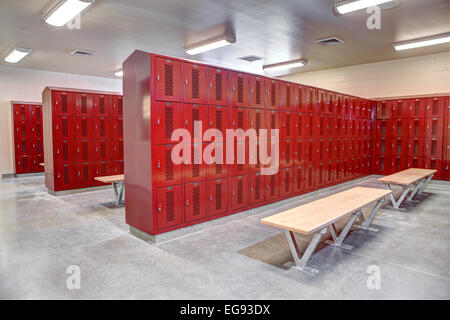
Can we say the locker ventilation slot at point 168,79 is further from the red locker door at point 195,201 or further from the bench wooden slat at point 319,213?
the bench wooden slat at point 319,213

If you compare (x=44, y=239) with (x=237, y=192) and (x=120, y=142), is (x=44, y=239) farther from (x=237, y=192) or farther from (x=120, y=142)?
(x=120, y=142)

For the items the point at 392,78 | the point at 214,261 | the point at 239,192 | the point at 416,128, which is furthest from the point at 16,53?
the point at 416,128

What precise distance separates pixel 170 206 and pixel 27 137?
26.9 ft

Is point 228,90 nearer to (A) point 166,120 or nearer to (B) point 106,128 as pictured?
(A) point 166,120

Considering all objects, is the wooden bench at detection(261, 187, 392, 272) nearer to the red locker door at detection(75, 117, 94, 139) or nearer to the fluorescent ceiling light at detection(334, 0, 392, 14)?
the fluorescent ceiling light at detection(334, 0, 392, 14)

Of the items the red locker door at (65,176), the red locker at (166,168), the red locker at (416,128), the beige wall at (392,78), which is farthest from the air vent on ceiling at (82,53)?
the red locker at (416,128)

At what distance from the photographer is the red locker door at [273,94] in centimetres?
539

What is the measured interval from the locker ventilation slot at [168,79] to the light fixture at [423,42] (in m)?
5.95

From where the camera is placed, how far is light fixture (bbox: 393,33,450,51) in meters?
6.38

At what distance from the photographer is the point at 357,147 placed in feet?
27.9

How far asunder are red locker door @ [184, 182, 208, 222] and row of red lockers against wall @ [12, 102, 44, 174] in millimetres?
8100

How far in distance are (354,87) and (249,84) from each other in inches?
245

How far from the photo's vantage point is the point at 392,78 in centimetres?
892
